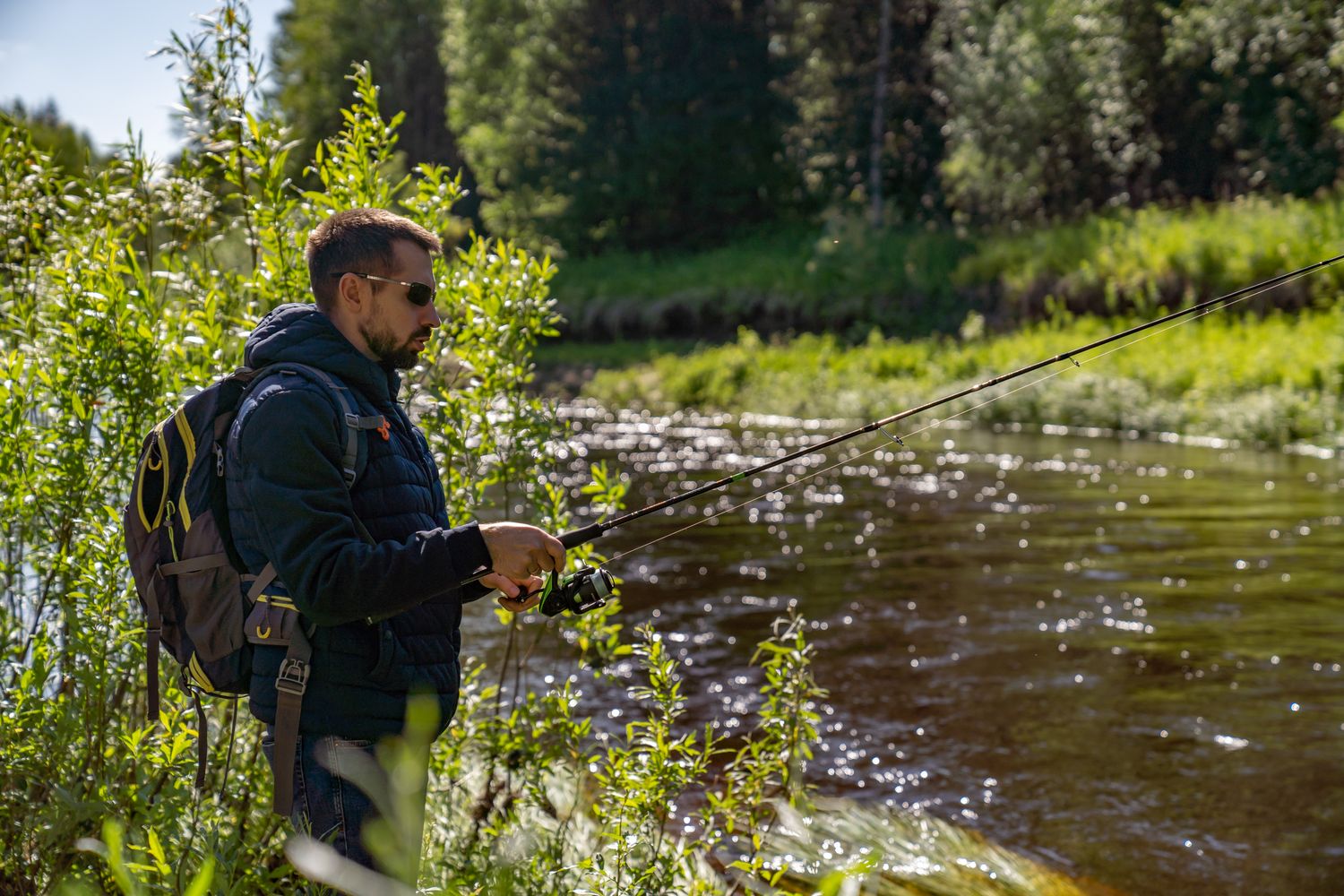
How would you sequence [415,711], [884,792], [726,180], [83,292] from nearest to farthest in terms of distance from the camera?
[415,711], [83,292], [884,792], [726,180]

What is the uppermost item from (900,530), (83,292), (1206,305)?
(83,292)

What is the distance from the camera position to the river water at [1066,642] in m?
6.04

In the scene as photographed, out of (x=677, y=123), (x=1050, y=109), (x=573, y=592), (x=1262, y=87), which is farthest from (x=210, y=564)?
(x=677, y=123)

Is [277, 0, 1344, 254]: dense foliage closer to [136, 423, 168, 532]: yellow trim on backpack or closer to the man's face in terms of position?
the man's face

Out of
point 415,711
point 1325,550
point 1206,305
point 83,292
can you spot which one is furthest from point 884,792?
point 1325,550

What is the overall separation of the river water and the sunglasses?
2290 mm

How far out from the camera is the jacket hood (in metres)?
2.90

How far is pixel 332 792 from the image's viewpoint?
9.38ft

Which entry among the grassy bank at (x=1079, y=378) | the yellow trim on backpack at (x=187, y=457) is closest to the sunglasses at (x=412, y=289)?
the yellow trim on backpack at (x=187, y=457)

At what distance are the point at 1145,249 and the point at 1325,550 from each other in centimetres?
1629

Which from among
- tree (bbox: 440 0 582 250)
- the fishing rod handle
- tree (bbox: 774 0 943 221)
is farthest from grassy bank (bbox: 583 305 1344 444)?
tree (bbox: 440 0 582 250)

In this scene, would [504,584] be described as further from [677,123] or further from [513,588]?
[677,123]

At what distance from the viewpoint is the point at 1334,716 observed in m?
7.15

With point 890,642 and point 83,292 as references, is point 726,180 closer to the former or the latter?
point 890,642
